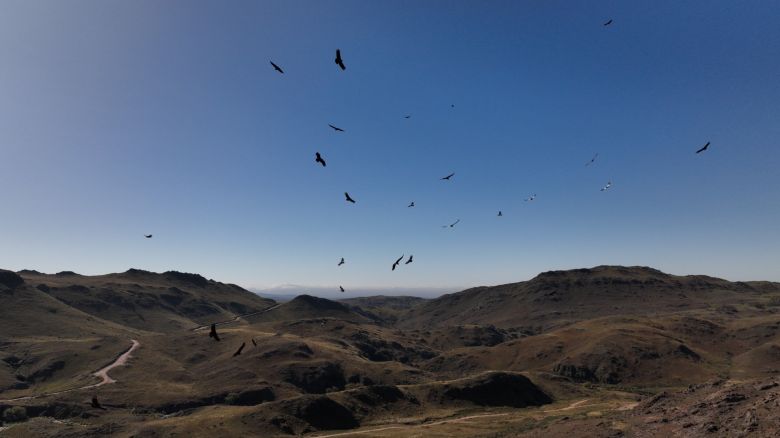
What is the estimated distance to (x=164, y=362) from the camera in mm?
139875

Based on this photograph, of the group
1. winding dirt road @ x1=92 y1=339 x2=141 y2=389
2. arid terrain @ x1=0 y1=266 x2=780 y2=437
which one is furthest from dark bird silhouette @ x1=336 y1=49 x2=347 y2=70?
winding dirt road @ x1=92 y1=339 x2=141 y2=389

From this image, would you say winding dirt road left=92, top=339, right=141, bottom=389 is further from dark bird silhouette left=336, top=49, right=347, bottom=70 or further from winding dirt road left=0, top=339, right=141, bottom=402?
dark bird silhouette left=336, top=49, right=347, bottom=70

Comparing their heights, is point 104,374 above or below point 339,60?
below

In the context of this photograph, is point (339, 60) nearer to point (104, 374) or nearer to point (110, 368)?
point (104, 374)

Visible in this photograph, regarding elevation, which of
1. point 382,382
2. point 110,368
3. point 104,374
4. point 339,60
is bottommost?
point 382,382

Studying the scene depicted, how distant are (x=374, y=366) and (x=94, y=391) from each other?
239 ft

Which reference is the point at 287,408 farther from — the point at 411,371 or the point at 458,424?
the point at 411,371

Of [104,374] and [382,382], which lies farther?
[382,382]

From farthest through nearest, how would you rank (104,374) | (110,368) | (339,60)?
(110,368) → (104,374) → (339,60)

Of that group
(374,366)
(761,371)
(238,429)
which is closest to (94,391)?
(238,429)

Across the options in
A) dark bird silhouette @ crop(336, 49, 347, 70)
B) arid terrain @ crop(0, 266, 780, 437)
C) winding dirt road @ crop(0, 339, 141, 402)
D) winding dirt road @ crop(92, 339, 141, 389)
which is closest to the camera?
dark bird silhouette @ crop(336, 49, 347, 70)

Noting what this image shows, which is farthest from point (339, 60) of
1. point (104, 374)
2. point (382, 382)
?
point (104, 374)

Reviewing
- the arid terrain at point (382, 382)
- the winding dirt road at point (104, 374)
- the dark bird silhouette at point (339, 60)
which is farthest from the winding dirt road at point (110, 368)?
the dark bird silhouette at point (339, 60)

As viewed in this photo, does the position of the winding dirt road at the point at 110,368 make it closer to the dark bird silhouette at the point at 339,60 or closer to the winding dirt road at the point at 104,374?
the winding dirt road at the point at 104,374
